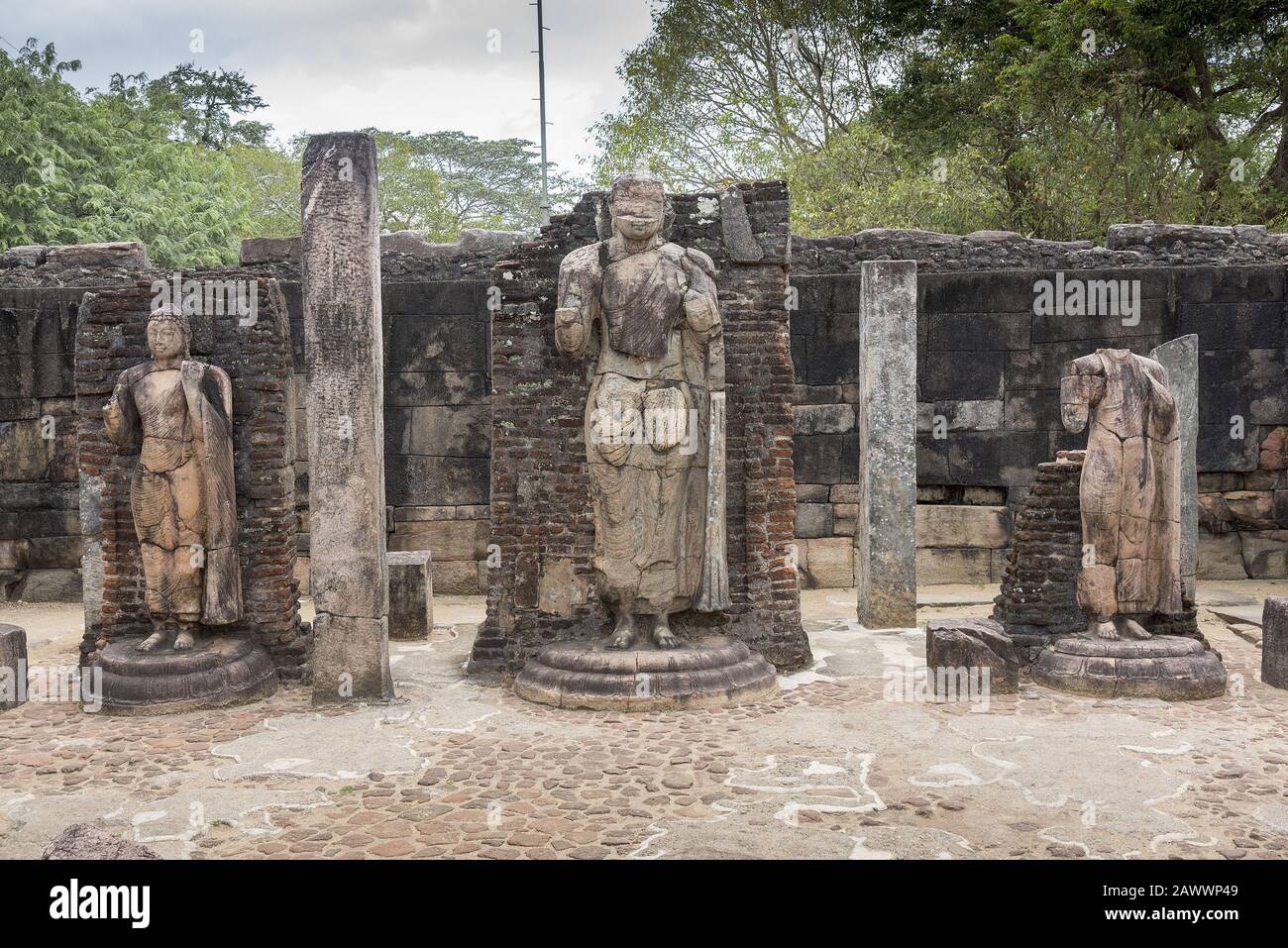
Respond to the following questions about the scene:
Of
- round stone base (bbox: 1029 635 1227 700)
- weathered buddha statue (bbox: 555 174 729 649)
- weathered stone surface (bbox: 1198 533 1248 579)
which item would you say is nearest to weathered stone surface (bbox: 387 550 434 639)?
weathered buddha statue (bbox: 555 174 729 649)

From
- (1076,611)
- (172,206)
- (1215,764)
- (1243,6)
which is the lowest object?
(1215,764)

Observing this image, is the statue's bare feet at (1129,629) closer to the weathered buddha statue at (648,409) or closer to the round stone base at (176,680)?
the weathered buddha statue at (648,409)

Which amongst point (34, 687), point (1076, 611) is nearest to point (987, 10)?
point (1076, 611)

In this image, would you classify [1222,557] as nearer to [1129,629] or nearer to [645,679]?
[1129,629]

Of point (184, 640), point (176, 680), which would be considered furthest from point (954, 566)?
point (176, 680)

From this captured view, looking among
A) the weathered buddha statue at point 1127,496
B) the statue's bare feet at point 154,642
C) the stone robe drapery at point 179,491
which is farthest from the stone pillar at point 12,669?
the weathered buddha statue at point 1127,496

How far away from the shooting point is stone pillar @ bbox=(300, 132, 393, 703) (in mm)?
6645

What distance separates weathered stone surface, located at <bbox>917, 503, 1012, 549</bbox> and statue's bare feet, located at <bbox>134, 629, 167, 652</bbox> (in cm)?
703

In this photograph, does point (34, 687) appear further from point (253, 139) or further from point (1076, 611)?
point (253, 139)

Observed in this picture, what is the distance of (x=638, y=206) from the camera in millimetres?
6863

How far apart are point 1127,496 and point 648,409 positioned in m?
3.07

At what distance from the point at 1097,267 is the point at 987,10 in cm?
748

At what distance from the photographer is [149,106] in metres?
21.0

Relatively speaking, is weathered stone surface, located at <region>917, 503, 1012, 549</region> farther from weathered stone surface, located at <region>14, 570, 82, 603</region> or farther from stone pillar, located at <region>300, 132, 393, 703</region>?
weathered stone surface, located at <region>14, 570, 82, 603</region>
